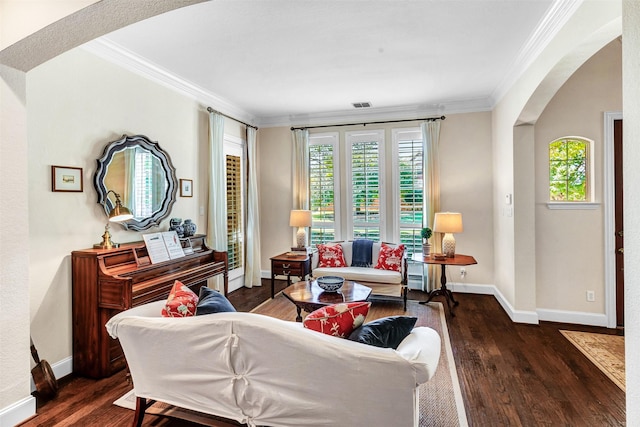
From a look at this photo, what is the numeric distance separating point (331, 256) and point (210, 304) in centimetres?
300

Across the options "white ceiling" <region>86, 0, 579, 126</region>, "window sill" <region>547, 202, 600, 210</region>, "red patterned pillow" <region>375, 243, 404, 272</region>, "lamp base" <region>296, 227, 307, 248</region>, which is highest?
"white ceiling" <region>86, 0, 579, 126</region>

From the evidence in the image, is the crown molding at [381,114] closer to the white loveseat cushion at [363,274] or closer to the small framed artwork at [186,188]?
the small framed artwork at [186,188]

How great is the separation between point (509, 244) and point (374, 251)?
1695mm

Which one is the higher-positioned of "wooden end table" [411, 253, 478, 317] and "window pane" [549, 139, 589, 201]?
"window pane" [549, 139, 589, 201]

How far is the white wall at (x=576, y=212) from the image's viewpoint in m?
3.56

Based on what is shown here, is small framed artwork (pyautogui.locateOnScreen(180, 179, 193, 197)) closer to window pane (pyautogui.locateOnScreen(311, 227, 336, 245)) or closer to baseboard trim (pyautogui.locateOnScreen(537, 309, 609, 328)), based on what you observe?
window pane (pyautogui.locateOnScreen(311, 227, 336, 245))

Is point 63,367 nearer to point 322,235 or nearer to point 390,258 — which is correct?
point 390,258

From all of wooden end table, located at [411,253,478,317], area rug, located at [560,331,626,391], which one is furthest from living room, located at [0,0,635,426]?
wooden end table, located at [411,253,478,317]

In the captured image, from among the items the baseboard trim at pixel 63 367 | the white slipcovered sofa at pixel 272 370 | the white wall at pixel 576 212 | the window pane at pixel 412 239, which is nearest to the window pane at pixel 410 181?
the window pane at pixel 412 239

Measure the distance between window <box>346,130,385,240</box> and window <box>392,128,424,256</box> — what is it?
247 millimetres

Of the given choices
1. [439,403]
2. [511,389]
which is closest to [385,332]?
[439,403]

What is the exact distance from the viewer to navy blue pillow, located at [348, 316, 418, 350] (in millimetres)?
1637

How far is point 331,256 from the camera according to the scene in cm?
481

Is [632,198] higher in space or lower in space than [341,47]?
lower
